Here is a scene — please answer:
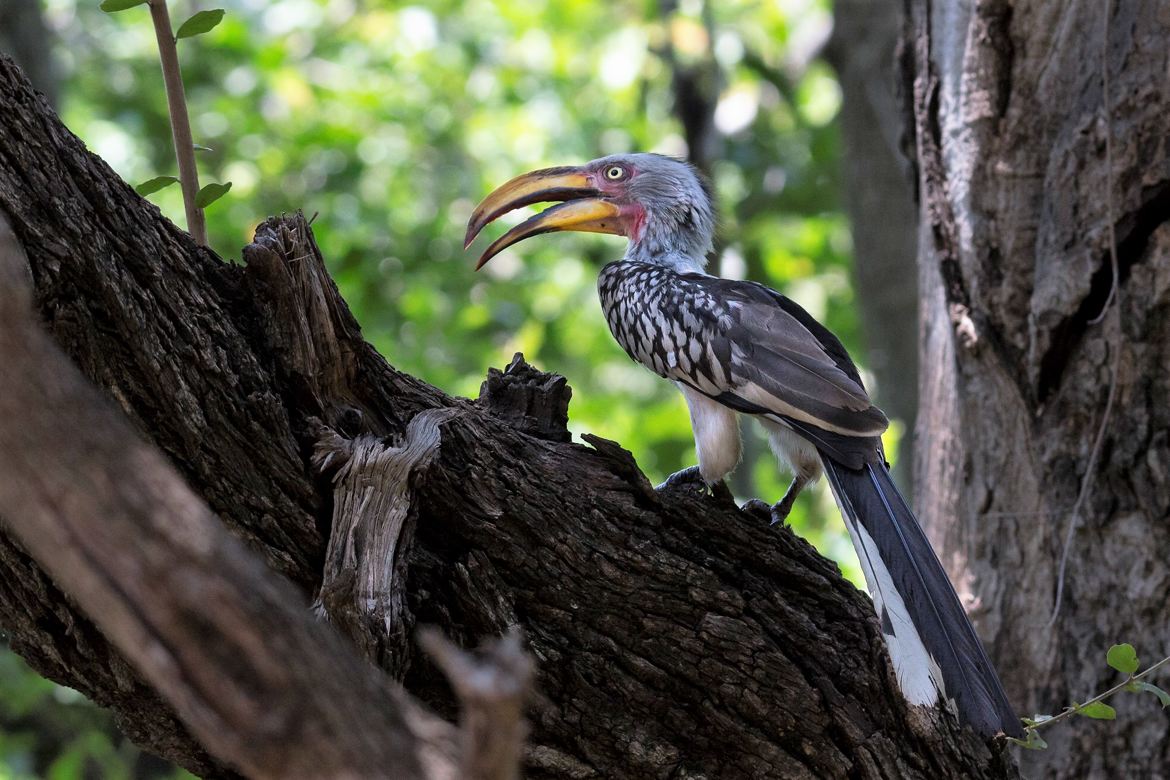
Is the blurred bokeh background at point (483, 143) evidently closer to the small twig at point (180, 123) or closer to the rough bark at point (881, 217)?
the rough bark at point (881, 217)

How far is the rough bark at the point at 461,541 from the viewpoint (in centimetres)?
243

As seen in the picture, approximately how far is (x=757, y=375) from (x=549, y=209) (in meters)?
1.37

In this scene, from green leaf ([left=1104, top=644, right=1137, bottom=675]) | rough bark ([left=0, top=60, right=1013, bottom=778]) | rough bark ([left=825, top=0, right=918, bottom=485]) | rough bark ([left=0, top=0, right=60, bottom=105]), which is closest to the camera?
rough bark ([left=0, top=60, right=1013, bottom=778])

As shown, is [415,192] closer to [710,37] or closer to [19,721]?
[710,37]

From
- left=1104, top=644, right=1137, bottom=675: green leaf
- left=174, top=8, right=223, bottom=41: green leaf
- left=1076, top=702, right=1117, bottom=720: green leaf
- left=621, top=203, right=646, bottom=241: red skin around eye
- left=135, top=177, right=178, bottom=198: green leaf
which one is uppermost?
left=621, top=203, right=646, bottom=241: red skin around eye

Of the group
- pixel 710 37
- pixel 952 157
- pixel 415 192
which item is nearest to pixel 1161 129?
pixel 952 157

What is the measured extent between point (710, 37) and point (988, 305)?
15.5ft

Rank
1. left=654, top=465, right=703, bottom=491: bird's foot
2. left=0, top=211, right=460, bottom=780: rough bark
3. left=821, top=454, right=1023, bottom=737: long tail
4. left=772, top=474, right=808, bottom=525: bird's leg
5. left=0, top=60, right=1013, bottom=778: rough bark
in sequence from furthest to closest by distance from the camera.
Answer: left=654, top=465, right=703, bottom=491: bird's foot, left=772, top=474, right=808, bottom=525: bird's leg, left=821, top=454, right=1023, bottom=737: long tail, left=0, top=60, right=1013, bottom=778: rough bark, left=0, top=211, right=460, bottom=780: rough bark

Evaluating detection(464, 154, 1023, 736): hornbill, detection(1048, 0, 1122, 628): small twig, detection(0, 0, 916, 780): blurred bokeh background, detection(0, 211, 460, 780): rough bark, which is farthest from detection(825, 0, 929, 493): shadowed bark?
detection(0, 211, 460, 780): rough bark

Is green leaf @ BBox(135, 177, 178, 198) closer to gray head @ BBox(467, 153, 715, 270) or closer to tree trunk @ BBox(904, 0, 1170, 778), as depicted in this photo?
gray head @ BBox(467, 153, 715, 270)

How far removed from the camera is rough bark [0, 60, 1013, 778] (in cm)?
243

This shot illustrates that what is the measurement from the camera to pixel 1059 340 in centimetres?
351

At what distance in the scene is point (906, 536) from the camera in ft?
9.77

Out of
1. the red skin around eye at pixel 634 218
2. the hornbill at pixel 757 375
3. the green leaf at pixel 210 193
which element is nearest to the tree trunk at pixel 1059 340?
the hornbill at pixel 757 375
